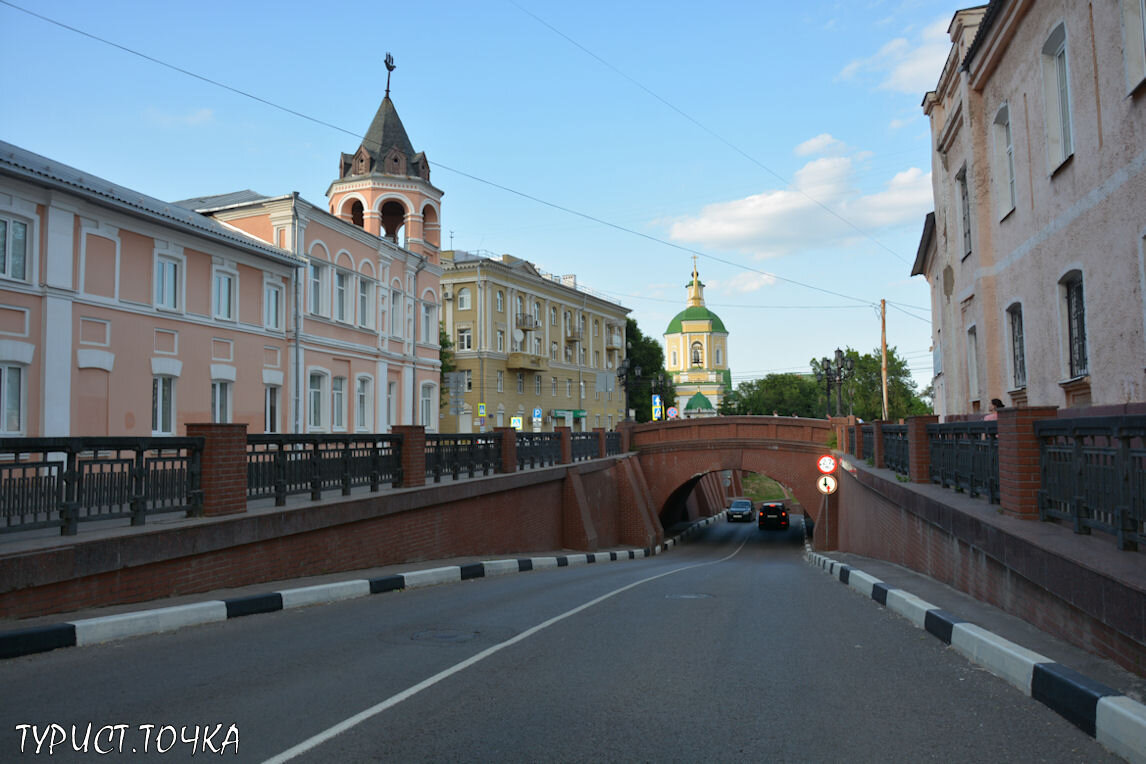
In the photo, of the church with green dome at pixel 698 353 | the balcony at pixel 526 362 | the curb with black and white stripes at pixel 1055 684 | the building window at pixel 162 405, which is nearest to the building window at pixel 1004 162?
the curb with black and white stripes at pixel 1055 684

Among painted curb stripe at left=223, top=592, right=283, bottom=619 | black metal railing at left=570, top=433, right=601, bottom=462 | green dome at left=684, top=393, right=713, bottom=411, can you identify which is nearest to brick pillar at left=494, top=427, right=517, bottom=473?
black metal railing at left=570, top=433, right=601, bottom=462

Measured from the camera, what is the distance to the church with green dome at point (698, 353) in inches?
3866

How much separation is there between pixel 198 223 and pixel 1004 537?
20.3 metres

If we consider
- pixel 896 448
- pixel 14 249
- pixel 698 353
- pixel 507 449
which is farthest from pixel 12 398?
pixel 698 353

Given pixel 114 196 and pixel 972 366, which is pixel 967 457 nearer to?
pixel 972 366

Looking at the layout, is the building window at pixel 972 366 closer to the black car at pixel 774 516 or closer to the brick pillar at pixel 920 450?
the brick pillar at pixel 920 450

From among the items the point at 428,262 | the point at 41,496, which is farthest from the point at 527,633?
the point at 428,262

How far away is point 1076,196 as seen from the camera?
11.1 metres

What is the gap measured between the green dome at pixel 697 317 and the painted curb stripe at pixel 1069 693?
9483cm

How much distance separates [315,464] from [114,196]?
32.8ft

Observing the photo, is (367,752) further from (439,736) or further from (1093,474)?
(1093,474)

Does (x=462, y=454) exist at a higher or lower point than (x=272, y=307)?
lower

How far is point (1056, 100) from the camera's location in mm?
12078

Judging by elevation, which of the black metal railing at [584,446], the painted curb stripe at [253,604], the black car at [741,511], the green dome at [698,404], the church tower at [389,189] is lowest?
the black car at [741,511]
